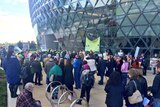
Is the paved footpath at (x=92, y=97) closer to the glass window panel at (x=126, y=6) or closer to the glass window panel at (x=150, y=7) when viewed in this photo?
the glass window panel at (x=150, y=7)

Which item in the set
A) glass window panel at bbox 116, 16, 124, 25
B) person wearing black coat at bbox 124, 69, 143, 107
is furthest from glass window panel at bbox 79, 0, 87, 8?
person wearing black coat at bbox 124, 69, 143, 107

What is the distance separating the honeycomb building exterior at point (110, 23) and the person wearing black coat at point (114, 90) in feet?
59.0

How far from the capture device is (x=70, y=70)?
11219 mm

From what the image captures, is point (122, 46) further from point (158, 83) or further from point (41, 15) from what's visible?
point (41, 15)

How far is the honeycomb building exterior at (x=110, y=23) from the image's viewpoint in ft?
82.3

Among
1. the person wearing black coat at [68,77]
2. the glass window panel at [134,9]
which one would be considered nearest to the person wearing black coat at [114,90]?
the person wearing black coat at [68,77]

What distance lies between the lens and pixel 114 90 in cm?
700

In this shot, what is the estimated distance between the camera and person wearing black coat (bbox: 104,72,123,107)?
695 cm

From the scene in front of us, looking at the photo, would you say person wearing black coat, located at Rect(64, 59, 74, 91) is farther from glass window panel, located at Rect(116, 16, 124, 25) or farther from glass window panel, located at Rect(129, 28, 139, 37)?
glass window panel, located at Rect(116, 16, 124, 25)

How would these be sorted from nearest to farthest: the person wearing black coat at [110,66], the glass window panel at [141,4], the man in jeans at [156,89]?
the man in jeans at [156,89] < the person wearing black coat at [110,66] < the glass window panel at [141,4]

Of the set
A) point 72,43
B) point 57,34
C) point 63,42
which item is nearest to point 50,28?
point 57,34

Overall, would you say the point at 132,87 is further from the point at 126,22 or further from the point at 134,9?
the point at 126,22

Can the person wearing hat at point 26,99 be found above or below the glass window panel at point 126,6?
below

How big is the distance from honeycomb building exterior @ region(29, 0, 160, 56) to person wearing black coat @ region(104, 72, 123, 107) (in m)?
18.0
